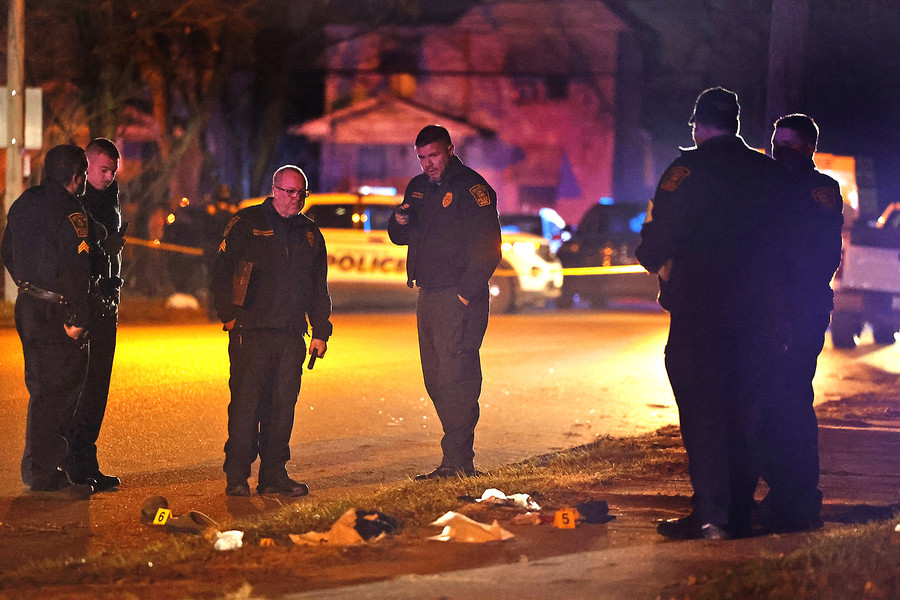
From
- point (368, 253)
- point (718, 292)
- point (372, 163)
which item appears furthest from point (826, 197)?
A: point (372, 163)

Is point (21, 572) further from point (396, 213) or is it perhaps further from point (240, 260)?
point (396, 213)

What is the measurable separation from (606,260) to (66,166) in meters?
15.3

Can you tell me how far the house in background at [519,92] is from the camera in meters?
44.6

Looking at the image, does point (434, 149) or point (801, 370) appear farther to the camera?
point (434, 149)

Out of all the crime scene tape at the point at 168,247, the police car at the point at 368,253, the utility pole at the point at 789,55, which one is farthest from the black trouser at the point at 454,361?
the crime scene tape at the point at 168,247

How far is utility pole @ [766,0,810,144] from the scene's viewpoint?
414 inches

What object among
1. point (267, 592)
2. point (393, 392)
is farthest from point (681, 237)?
point (393, 392)

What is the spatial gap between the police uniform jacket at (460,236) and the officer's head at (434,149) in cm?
7

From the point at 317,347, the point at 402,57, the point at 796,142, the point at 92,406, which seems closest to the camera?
the point at 796,142

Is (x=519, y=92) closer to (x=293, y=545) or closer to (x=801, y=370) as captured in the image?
(x=801, y=370)

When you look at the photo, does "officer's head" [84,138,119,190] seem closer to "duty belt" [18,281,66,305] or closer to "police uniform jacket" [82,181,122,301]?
"police uniform jacket" [82,181,122,301]

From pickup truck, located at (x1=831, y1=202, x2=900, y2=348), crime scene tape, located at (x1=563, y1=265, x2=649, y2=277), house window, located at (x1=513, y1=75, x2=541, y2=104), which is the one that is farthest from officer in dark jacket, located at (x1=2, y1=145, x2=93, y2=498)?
house window, located at (x1=513, y1=75, x2=541, y2=104)

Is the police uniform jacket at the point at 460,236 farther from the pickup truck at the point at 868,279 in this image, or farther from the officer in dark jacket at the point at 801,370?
the pickup truck at the point at 868,279

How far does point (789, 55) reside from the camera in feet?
34.6
